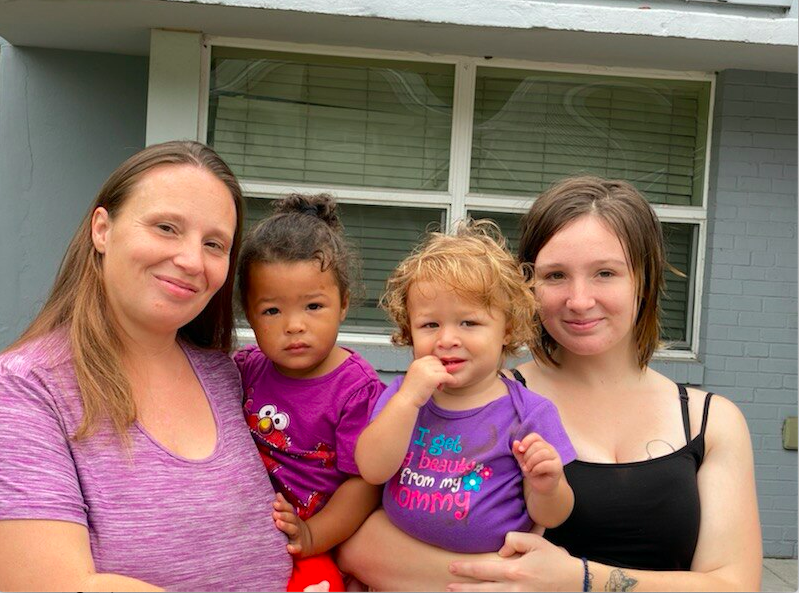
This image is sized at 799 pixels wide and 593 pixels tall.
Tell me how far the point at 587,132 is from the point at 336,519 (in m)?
4.42

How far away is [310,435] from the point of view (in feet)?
7.57

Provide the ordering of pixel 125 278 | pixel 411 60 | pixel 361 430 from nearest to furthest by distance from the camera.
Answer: pixel 125 278
pixel 361 430
pixel 411 60

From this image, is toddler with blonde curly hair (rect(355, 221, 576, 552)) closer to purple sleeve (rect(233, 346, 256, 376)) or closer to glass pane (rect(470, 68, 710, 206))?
purple sleeve (rect(233, 346, 256, 376))

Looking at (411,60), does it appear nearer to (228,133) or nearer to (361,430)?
(228,133)

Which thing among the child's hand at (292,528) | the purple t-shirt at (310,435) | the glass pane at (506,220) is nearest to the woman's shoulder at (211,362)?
the purple t-shirt at (310,435)

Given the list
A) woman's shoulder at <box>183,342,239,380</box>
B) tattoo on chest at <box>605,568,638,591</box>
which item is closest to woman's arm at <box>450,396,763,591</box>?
tattoo on chest at <box>605,568,638,591</box>

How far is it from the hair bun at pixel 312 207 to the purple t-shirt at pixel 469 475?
1.95 feet

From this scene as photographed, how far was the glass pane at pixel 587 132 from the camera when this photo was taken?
6.00 meters

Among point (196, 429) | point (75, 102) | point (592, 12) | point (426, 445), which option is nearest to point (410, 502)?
point (426, 445)

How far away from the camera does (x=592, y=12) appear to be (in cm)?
512

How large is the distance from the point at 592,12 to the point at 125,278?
389cm

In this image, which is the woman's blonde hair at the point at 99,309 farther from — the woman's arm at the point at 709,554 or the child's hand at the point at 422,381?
the woman's arm at the point at 709,554

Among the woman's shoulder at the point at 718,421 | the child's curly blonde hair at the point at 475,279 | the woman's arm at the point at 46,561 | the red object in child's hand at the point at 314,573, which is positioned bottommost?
the red object in child's hand at the point at 314,573

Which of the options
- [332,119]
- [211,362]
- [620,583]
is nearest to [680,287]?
[332,119]
